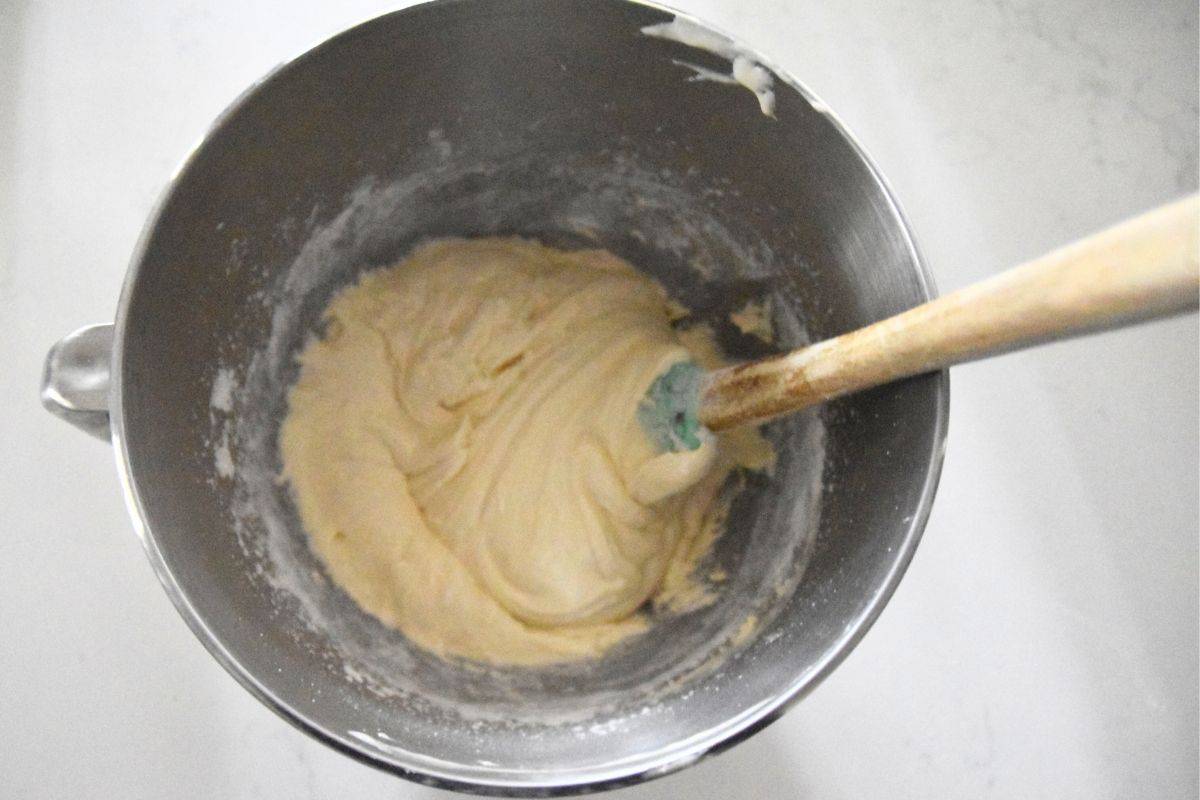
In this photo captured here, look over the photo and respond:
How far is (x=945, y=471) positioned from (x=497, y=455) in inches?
30.9

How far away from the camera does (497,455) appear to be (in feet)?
4.63

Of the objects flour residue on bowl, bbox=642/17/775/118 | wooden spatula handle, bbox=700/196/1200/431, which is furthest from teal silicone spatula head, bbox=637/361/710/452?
flour residue on bowl, bbox=642/17/775/118

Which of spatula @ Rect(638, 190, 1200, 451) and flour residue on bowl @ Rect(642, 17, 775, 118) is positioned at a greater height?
flour residue on bowl @ Rect(642, 17, 775, 118)

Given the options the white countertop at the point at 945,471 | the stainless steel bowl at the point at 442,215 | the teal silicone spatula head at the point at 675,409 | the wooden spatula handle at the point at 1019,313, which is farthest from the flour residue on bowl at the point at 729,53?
the white countertop at the point at 945,471

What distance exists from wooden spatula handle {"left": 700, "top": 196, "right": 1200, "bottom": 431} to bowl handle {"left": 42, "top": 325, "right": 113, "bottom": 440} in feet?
2.63

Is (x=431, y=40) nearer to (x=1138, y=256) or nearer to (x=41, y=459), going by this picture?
(x=1138, y=256)

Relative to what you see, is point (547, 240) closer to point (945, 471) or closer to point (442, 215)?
point (442, 215)

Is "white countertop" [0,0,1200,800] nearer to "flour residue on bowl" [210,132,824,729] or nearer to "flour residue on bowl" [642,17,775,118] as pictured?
"flour residue on bowl" [210,132,824,729]

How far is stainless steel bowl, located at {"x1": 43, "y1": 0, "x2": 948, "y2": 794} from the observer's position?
97 cm

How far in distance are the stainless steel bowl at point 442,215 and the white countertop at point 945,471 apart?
34 centimetres

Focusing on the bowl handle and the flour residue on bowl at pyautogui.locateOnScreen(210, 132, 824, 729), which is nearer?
the bowl handle

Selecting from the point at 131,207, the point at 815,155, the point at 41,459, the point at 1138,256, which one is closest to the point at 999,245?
the point at 815,155

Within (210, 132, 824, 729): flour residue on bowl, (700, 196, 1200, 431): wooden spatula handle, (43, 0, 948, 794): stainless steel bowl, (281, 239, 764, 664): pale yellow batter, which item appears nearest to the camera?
(700, 196, 1200, 431): wooden spatula handle

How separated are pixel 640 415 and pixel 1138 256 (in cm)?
87
